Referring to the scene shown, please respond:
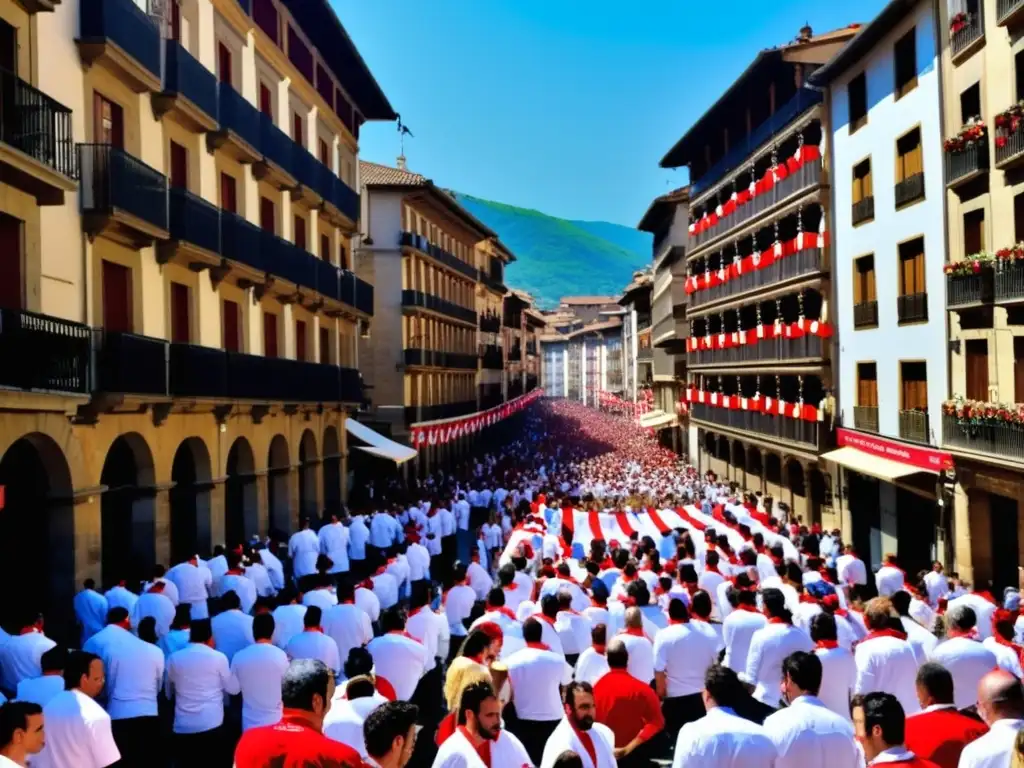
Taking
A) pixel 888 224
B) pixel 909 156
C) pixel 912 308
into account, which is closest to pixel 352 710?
pixel 912 308

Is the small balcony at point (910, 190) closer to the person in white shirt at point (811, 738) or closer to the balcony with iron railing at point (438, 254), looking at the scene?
A: the person in white shirt at point (811, 738)

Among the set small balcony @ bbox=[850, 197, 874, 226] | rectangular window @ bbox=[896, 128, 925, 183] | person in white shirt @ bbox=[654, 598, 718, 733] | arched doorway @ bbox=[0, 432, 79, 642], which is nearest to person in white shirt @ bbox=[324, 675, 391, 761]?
person in white shirt @ bbox=[654, 598, 718, 733]

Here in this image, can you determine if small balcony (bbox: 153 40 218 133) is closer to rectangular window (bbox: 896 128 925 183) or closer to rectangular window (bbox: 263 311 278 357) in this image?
rectangular window (bbox: 263 311 278 357)

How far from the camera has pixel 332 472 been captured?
3541cm

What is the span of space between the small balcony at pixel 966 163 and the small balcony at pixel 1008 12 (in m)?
2.44

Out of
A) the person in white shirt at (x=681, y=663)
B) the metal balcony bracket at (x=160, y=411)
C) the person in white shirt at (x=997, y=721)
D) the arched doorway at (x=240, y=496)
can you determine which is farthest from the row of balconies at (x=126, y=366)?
the person in white shirt at (x=997, y=721)

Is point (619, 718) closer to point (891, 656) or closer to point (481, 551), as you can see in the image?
point (891, 656)

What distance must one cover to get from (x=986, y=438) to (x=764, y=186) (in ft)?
58.5

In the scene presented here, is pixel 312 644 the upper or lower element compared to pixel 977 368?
lower

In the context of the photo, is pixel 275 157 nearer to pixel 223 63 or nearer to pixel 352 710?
pixel 223 63

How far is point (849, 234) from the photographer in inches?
1205

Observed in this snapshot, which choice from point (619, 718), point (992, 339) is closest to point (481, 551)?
point (992, 339)

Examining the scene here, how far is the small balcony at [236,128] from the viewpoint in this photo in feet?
75.5

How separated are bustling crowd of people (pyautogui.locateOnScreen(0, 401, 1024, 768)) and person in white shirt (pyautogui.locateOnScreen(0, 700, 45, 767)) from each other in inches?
0.5
